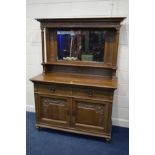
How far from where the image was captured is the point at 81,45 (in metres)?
2.53

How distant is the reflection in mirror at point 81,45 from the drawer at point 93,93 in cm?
56

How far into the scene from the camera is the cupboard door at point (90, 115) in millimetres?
2189

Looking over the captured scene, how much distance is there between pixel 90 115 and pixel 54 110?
0.54m

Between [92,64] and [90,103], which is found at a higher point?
[92,64]

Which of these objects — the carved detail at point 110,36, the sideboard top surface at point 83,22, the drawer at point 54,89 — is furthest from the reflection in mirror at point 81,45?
the drawer at point 54,89

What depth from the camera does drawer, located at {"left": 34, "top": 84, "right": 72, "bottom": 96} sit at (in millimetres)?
2254

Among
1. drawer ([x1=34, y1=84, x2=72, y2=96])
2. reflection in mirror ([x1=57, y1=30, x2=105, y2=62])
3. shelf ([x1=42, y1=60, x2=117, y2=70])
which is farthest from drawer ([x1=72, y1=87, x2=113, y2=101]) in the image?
reflection in mirror ([x1=57, y1=30, x2=105, y2=62])

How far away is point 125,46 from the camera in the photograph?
244cm

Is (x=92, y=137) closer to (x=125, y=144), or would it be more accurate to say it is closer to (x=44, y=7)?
(x=125, y=144)

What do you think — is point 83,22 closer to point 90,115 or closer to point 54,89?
point 54,89

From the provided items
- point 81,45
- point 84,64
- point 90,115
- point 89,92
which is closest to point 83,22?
point 81,45

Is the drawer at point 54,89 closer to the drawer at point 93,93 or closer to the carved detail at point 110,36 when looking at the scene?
the drawer at point 93,93

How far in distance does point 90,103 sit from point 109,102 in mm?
259
